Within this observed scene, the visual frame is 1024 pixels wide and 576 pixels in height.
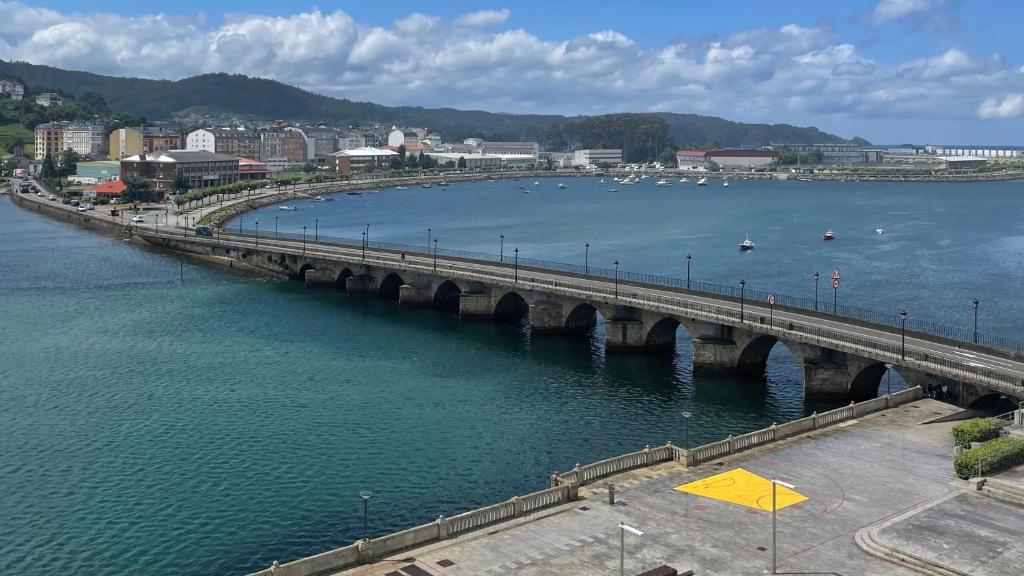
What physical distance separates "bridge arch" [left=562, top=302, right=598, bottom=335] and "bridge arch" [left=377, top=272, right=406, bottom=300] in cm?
3266

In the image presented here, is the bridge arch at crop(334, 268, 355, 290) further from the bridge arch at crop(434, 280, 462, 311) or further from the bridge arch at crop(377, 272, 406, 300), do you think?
the bridge arch at crop(434, 280, 462, 311)

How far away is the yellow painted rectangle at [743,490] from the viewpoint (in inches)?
1973

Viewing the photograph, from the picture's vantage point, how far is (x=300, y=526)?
2181 inches

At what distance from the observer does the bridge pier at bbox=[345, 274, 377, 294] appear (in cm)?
13325

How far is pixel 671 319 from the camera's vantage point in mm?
96625

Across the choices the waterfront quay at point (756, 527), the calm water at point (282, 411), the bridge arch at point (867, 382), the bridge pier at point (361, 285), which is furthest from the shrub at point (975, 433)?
the bridge pier at point (361, 285)

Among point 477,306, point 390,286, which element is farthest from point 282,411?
point 390,286

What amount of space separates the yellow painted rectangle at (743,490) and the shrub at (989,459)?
8.82 metres

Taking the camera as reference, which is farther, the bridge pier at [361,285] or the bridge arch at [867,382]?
the bridge pier at [361,285]

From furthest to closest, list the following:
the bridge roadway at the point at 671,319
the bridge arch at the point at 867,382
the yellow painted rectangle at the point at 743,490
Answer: the bridge arch at the point at 867,382, the bridge roadway at the point at 671,319, the yellow painted rectangle at the point at 743,490

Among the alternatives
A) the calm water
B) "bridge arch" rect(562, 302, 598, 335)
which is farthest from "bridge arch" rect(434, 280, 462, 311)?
Result: "bridge arch" rect(562, 302, 598, 335)

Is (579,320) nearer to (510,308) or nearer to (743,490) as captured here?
(510,308)

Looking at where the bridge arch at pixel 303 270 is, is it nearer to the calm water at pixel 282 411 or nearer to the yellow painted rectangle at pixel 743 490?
the calm water at pixel 282 411

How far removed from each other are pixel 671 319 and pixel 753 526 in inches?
1972
